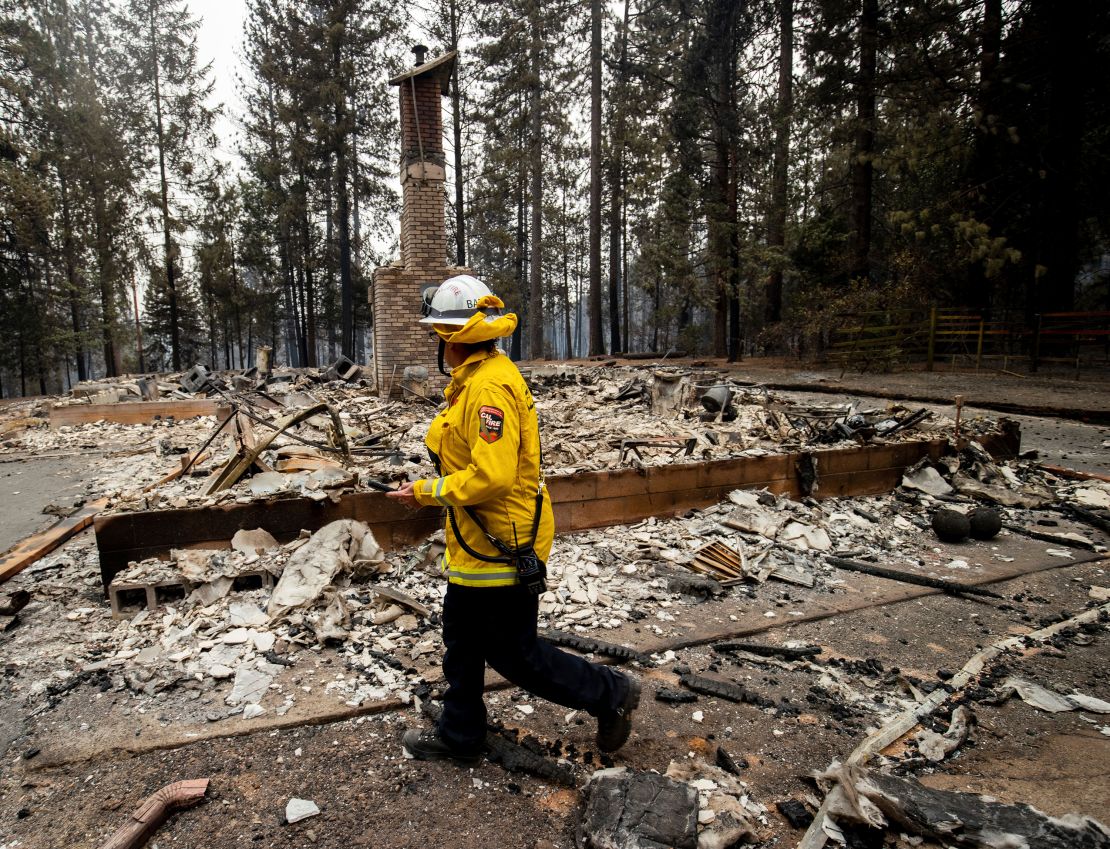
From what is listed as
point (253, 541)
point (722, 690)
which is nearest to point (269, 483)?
point (253, 541)

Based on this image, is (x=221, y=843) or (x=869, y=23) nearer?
(x=221, y=843)

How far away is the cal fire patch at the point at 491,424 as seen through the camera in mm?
2234

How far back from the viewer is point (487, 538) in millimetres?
2336

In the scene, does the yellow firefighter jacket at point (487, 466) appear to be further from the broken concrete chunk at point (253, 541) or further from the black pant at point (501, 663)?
the broken concrete chunk at point (253, 541)

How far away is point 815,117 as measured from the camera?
1767 centimetres

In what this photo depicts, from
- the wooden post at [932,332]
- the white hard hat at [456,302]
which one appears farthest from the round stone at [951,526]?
the wooden post at [932,332]

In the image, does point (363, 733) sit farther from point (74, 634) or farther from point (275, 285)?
point (275, 285)

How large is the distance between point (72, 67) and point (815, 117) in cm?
2859

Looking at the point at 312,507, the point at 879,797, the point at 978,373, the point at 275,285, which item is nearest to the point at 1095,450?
the point at 978,373

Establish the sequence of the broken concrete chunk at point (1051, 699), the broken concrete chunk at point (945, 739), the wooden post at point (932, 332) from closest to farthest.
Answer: the broken concrete chunk at point (945, 739) → the broken concrete chunk at point (1051, 699) → the wooden post at point (932, 332)

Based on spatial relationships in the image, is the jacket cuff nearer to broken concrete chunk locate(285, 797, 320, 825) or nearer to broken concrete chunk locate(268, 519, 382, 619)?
broken concrete chunk locate(285, 797, 320, 825)

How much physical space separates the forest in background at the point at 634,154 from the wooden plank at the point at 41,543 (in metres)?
14.0

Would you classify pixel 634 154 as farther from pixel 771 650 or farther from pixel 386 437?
pixel 771 650

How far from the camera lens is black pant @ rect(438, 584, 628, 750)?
7.85 feet
